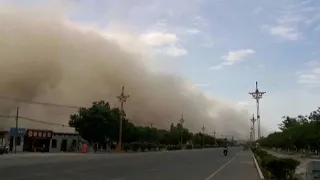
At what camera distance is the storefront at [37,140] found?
288 ft

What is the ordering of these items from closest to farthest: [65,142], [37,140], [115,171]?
[115,171], [37,140], [65,142]

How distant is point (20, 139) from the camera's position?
86.1 meters

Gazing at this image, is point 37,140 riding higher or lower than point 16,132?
lower

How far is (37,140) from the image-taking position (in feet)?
299

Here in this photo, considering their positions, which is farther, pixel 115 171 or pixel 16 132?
pixel 16 132

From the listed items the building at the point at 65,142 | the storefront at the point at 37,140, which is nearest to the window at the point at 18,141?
the storefront at the point at 37,140

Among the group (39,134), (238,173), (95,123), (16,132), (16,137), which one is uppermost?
(95,123)

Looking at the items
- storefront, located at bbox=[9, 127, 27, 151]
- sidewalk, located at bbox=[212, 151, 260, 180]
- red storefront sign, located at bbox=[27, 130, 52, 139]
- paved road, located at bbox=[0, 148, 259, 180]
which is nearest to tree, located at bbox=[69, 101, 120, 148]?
red storefront sign, located at bbox=[27, 130, 52, 139]

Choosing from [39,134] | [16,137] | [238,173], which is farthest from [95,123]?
[238,173]

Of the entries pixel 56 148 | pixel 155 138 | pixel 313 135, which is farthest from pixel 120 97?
pixel 155 138

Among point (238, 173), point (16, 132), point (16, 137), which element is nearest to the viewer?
point (238, 173)

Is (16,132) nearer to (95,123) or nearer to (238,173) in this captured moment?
(95,123)

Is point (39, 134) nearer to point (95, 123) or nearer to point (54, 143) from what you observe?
point (54, 143)

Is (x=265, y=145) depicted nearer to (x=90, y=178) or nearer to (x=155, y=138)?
(x=155, y=138)
